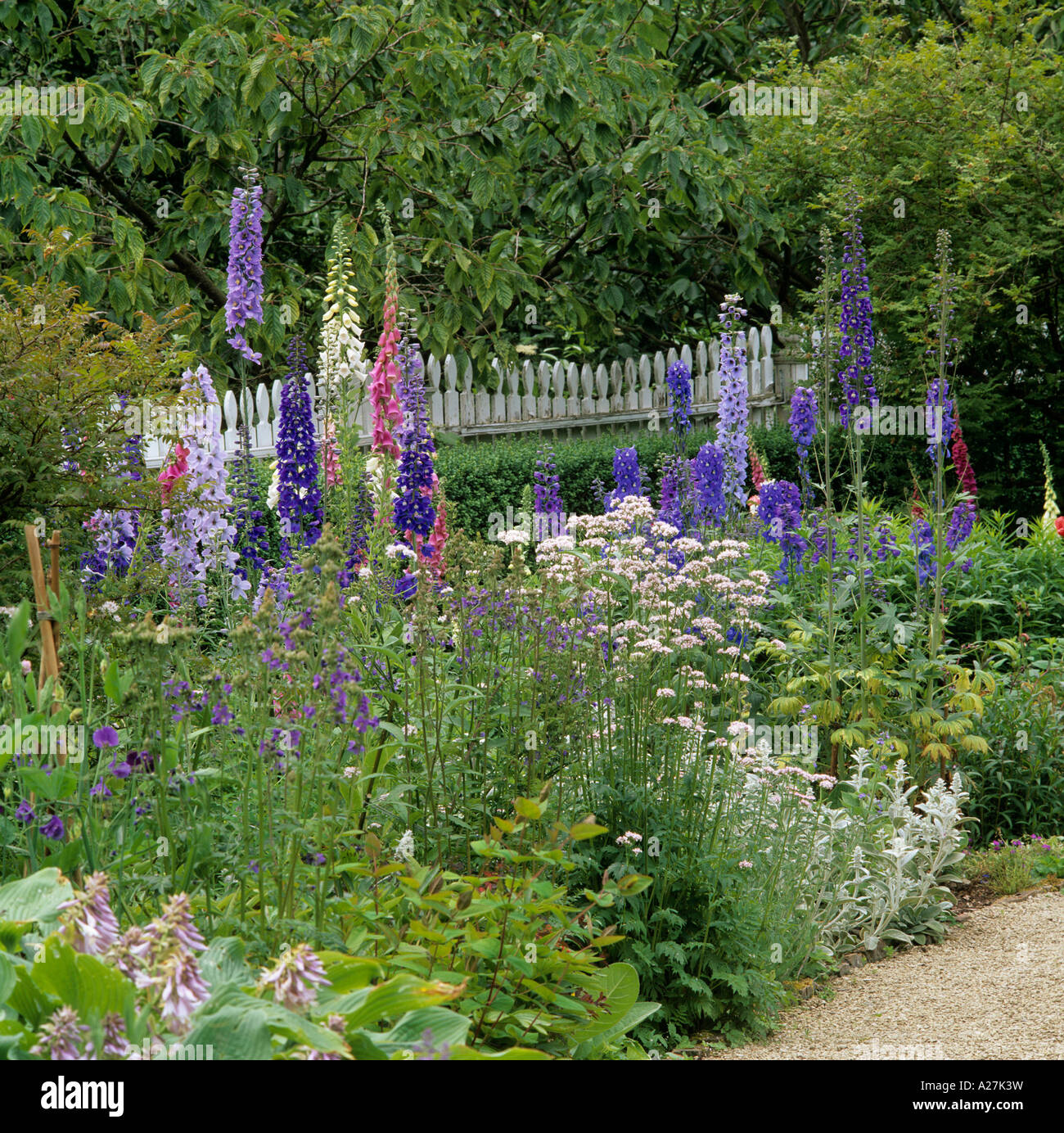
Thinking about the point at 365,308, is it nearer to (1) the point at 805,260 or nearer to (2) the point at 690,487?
(2) the point at 690,487

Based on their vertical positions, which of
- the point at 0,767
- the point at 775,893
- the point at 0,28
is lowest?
the point at 775,893

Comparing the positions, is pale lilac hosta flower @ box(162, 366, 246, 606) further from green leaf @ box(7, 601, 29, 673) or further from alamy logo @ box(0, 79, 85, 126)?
alamy logo @ box(0, 79, 85, 126)

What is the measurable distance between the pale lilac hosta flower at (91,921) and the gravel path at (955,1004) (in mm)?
2093

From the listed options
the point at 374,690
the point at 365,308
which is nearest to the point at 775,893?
the point at 374,690

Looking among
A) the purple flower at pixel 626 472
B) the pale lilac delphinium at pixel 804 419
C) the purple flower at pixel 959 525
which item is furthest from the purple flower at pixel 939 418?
the purple flower at pixel 626 472

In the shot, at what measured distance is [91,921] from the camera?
1.73m

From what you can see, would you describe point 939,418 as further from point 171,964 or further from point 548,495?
point 171,964

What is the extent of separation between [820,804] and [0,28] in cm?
903

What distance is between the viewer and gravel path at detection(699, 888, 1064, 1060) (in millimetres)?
3322

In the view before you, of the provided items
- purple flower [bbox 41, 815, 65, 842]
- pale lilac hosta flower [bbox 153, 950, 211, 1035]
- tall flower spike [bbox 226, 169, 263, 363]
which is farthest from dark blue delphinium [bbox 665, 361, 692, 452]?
pale lilac hosta flower [bbox 153, 950, 211, 1035]

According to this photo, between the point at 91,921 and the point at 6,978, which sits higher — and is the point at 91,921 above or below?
above

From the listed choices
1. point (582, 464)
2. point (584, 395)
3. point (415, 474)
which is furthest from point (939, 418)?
point (584, 395)

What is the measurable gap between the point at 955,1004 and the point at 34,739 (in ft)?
9.31

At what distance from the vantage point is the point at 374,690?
11.4 ft
